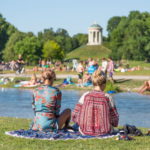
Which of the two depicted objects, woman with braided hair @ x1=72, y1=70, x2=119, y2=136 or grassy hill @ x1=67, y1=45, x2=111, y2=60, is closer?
woman with braided hair @ x1=72, y1=70, x2=119, y2=136

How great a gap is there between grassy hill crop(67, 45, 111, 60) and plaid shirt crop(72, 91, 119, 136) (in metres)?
107

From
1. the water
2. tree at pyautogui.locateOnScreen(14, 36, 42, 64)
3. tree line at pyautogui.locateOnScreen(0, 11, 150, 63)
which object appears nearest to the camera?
the water

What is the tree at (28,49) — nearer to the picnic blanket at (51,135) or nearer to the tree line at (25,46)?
the tree line at (25,46)

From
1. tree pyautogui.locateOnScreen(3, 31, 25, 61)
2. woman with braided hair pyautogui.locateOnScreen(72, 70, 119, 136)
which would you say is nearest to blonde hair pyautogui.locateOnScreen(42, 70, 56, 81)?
woman with braided hair pyautogui.locateOnScreen(72, 70, 119, 136)

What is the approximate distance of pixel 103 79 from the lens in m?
8.09

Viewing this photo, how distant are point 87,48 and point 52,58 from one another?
1940 centimetres

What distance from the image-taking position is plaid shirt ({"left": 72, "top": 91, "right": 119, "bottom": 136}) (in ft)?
26.9

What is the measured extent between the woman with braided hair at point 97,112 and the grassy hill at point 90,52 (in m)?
107

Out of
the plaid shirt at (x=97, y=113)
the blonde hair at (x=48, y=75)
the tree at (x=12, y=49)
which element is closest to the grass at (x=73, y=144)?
the plaid shirt at (x=97, y=113)

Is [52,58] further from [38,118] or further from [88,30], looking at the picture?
[38,118]

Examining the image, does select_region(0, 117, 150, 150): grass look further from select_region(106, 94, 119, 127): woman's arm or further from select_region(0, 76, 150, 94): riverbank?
select_region(0, 76, 150, 94): riverbank

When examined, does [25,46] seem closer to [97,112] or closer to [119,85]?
[119,85]

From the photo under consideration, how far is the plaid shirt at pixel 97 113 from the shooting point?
8.20 meters

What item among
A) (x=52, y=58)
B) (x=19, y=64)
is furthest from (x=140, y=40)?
(x=19, y=64)
